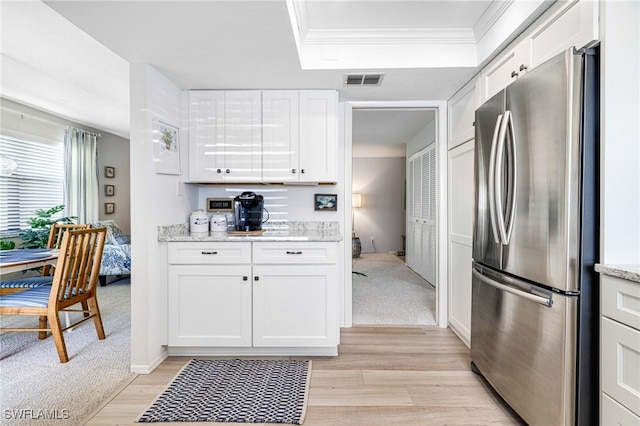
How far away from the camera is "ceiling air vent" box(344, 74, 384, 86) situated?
8.20 ft

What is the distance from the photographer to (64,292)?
2506 mm

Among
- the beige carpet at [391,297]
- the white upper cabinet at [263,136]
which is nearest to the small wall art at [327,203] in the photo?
the white upper cabinet at [263,136]

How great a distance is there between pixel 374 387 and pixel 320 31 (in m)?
2.42

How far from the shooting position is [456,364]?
2.38m

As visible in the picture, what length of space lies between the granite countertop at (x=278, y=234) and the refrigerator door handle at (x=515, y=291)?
3.16 ft

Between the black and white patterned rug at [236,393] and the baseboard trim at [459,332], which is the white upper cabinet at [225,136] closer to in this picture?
the black and white patterned rug at [236,393]

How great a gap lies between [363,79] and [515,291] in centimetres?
181

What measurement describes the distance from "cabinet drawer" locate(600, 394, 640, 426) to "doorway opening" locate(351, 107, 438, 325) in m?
1.92

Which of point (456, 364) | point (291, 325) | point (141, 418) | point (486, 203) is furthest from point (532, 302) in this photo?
point (141, 418)

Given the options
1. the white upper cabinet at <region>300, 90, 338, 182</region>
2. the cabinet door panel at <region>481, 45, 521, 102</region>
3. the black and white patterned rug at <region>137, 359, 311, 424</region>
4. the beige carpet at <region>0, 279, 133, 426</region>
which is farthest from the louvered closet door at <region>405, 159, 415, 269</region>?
the beige carpet at <region>0, 279, 133, 426</region>

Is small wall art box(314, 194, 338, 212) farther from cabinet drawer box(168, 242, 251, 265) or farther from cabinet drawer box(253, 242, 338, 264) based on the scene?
cabinet drawer box(168, 242, 251, 265)

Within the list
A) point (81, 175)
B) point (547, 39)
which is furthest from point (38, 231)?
point (547, 39)

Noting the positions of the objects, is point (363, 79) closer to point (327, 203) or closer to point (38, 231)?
point (327, 203)

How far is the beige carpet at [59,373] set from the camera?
1.83m
